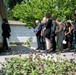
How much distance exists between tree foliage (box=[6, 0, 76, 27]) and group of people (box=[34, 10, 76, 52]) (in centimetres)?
970

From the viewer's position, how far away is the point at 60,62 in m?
6.58

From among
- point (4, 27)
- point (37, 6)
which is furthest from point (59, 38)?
point (37, 6)

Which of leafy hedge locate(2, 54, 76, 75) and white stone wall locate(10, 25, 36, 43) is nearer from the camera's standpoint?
leafy hedge locate(2, 54, 76, 75)

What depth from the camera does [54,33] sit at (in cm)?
1311

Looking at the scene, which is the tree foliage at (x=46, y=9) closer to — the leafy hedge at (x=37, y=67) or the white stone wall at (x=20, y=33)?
the white stone wall at (x=20, y=33)

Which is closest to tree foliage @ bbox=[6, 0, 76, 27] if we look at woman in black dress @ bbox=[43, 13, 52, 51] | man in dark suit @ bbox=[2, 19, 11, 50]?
man in dark suit @ bbox=[2, 19, 11, 50]

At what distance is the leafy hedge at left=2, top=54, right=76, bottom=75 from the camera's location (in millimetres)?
6051

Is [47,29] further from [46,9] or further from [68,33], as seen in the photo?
[46,9]

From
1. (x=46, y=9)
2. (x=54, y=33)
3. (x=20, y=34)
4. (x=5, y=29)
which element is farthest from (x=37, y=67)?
(x=20, y=34)

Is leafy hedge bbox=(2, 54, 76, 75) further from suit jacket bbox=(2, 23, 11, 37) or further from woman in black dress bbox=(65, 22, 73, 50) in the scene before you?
suit jacket bbox=(2, 23, 11, 37)

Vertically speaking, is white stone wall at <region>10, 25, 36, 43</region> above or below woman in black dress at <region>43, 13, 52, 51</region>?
below

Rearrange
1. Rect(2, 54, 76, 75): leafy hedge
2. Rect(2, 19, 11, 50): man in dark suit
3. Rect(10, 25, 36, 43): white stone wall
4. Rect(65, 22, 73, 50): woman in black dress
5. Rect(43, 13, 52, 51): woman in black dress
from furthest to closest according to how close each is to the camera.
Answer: Rect(10, 25, 36, 43): white stone wall, Rect(2, 19, 11, 50): man in dark suit, Rect(65, 22, 73, 50): woman in black dress, Rect(43, 13, 52, 51): woman in black dress, Rect(2, 54, 76, 75): leafy hedge

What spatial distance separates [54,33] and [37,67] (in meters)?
6.92

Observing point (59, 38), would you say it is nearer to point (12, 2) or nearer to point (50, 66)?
point (50, 66)
